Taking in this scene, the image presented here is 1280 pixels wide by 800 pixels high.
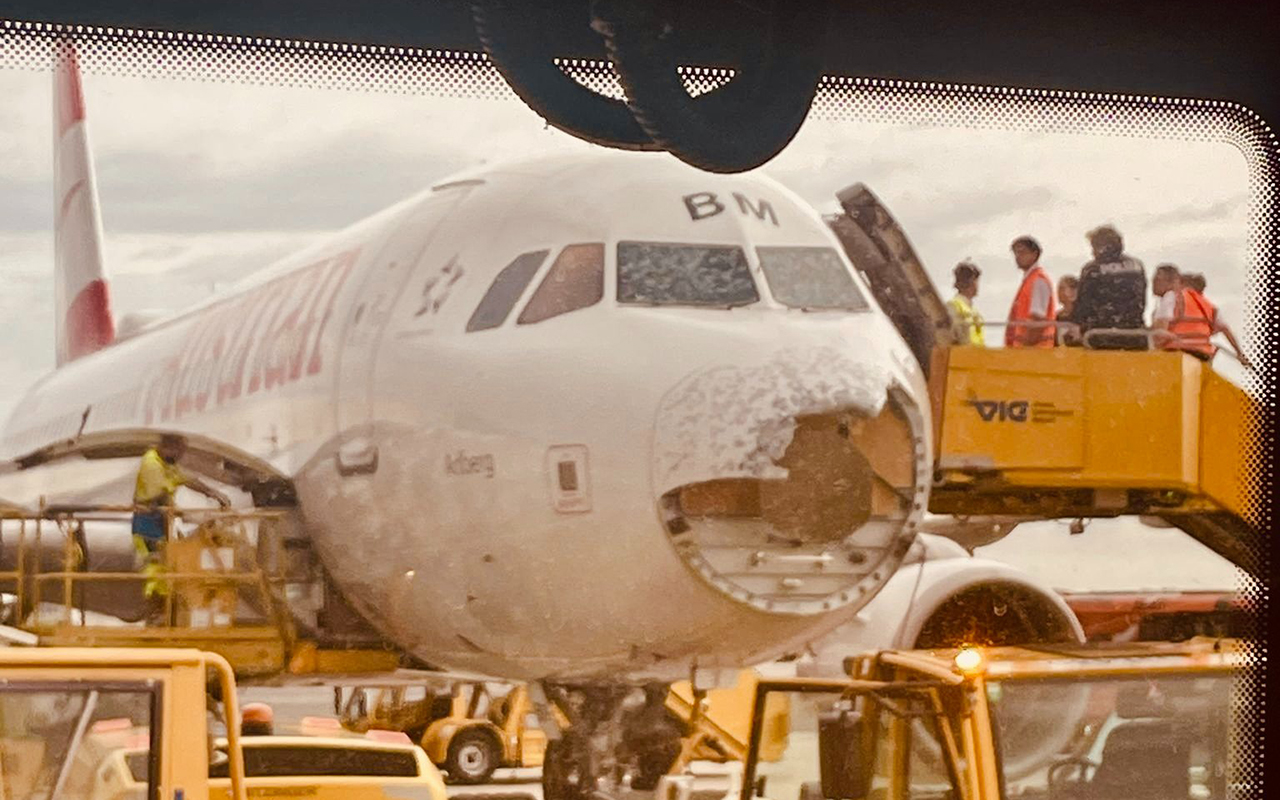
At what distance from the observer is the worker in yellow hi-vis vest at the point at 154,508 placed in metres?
5.42

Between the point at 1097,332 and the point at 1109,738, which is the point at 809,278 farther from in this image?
the point at 1109,738

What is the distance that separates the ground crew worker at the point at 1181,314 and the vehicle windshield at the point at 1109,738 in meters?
1.36

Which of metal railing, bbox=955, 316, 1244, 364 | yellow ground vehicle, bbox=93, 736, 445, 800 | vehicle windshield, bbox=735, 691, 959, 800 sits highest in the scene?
metal railing, bbox=955, 316, 1244, 364

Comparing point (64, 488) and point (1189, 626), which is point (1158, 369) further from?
point (64, 488)

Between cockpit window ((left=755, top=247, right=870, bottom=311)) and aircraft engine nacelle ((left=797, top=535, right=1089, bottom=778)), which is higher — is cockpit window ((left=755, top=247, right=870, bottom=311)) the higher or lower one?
the higher one

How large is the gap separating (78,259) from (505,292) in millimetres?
5837

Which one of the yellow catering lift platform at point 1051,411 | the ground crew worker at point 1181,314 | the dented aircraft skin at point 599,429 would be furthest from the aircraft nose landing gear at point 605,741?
the ground crew worker at point 1181,314

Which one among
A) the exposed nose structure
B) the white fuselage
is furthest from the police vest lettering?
the exposed nose structure

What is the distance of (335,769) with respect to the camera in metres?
3.98

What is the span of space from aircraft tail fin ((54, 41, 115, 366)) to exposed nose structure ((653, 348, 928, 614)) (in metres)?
4.71

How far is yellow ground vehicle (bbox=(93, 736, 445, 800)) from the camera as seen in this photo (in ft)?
12.6

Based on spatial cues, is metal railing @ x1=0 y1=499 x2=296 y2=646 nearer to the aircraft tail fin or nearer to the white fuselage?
the white fuselage

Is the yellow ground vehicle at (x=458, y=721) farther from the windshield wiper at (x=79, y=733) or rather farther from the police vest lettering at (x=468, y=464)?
the windshield wiper at (x=79, y=733)

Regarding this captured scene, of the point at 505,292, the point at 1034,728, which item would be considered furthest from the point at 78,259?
the point at 1034,728
